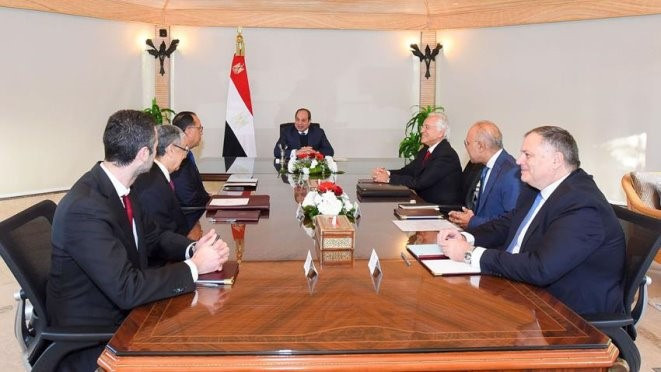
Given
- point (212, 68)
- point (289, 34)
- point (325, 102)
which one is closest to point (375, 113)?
point (325, 102)

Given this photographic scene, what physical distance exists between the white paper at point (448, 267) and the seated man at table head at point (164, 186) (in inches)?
58.3

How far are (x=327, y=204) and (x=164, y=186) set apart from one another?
3.25 ft

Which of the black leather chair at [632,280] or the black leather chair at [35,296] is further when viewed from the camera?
the black leather chair at [632,280]

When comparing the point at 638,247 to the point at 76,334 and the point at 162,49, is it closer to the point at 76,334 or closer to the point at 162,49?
the point at 76,334

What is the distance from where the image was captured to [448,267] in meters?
2.23

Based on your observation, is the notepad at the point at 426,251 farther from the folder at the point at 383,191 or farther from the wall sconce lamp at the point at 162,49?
the wall sconce lamp at the point at 162,49

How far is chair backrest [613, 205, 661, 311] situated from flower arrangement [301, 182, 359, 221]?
1174 mm

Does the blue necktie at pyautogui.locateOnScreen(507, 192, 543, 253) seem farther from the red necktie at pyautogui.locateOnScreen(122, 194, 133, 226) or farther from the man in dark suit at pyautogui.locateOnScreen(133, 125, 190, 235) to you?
the man in dark suit at pyautogui.locateOnScreen(133, 125, 190, 235)

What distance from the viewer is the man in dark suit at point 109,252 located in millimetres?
1908

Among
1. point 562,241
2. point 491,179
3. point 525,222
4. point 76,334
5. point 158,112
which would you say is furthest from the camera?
point 158,112

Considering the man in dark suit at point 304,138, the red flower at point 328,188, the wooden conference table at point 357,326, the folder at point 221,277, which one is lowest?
the wooden conference table at point 357,326

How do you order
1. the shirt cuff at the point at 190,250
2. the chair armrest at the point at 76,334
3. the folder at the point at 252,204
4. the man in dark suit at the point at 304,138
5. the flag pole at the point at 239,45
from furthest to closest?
1. the flag pole at the point at 239,45
2. the man in dark suit at the point at 304,138
3. the folder at the point at 252,204
4. the shirt cuff at the point at 190,250
5. the chair armrest at the point at 76,334

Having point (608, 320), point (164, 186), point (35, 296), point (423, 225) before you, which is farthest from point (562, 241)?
point (164, 186)

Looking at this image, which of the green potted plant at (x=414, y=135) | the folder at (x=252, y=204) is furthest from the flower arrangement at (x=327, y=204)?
the green potted plant at (x=414, y=135)
